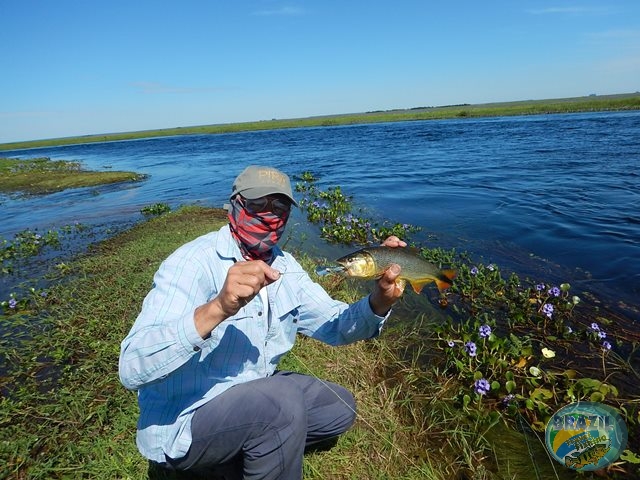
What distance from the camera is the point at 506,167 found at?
59.7ft

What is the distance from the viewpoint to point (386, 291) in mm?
2697

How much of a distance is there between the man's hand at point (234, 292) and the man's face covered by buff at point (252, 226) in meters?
0.69

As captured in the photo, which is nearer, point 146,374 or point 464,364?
point 146,374

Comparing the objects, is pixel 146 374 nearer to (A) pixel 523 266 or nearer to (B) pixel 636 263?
(A) pixel 523 266

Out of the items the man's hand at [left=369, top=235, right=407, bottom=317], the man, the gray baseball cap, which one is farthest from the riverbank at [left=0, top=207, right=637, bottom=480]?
the gray baseball cap

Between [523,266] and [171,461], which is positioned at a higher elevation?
[171,461]

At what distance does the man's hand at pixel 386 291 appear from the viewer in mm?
2615

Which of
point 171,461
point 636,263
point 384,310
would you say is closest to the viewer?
point 171,461

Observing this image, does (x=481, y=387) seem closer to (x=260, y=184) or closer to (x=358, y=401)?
(x=358, y=401)

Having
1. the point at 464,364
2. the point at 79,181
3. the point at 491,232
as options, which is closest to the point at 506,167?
the point at 491,232

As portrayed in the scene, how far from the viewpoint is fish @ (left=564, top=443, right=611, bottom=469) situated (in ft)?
9.72

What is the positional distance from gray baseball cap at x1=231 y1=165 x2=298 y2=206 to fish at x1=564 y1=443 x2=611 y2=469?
10.2 feet

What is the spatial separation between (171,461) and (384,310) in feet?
5.69

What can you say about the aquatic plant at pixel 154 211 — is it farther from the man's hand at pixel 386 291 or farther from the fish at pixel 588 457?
the fish at pixel 588 457
